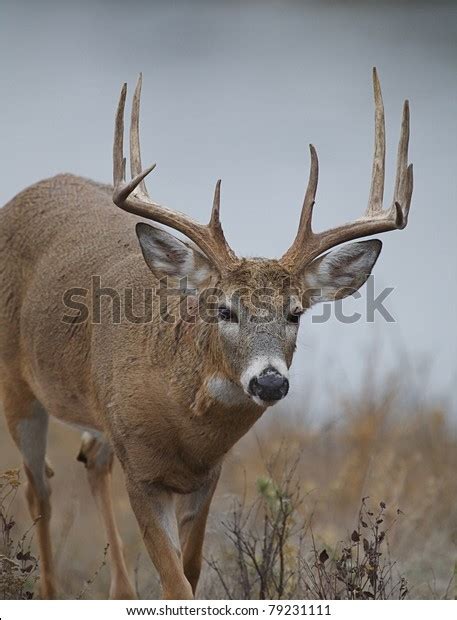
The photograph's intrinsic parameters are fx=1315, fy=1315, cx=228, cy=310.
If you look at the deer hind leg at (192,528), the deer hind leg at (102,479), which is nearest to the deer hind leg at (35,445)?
the deer hind leg at (102,479)

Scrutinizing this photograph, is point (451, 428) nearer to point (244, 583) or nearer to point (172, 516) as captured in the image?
point (244, 583)

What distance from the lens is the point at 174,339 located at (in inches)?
240

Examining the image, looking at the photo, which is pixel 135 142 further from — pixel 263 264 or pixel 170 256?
pixel 263 264

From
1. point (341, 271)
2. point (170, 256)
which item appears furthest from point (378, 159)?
point (170, 256)

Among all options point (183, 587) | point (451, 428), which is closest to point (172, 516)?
point (183, 587)

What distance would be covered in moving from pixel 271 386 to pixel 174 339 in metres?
0.92

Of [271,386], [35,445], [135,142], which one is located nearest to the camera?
[271,386]

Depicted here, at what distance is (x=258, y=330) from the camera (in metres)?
5.60

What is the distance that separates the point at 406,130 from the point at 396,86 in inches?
526

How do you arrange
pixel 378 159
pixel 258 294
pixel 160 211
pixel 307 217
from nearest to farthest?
1. pixel 258 294
2. pixel 307 217
3. pixel 160 211
4. pixel 378 159

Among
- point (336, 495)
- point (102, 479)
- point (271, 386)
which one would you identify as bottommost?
point (336, 495)

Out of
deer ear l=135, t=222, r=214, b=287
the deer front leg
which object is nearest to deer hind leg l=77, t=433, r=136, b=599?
the deer front leg

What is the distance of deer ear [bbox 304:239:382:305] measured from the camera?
20.2 ft

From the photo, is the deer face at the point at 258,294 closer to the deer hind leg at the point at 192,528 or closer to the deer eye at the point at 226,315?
the deer eye at the point at 226,315
